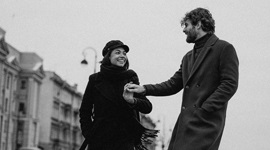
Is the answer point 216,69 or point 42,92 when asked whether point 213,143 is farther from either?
point 42,92

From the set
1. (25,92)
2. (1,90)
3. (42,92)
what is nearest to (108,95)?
(1,90)

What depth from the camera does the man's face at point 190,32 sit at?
188 inches

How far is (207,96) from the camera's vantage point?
4.61 metres

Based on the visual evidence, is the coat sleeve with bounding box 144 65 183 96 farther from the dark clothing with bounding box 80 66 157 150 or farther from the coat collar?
the dark clothing with bounding box 80 66 157 150

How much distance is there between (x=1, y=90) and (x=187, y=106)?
63070mm

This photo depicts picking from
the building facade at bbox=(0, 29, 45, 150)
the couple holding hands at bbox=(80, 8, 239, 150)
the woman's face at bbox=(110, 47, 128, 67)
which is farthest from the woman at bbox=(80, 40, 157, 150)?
the building facade at bbox=(0, 29, 45, 150)

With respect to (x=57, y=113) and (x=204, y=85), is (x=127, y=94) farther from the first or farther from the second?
(x=57, y=113)

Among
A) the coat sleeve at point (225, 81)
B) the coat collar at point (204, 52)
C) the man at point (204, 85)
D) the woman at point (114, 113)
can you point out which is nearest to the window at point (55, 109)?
the woman at point (114, 113)

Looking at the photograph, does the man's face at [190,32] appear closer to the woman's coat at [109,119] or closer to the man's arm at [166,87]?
the man's arm at [166,87]

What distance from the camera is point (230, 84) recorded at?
446 centimetres

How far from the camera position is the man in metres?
4.48

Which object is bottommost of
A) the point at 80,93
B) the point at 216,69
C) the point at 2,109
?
the point at 216,69

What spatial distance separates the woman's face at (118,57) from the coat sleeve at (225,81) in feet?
5.35

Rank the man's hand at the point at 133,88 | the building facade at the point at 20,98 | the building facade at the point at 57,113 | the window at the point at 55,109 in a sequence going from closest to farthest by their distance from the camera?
the man's hand at the point at 133,88 < the building facade at the point at 20,98 < the building facade at the point at 57,113 < the window at the point at 55,109
